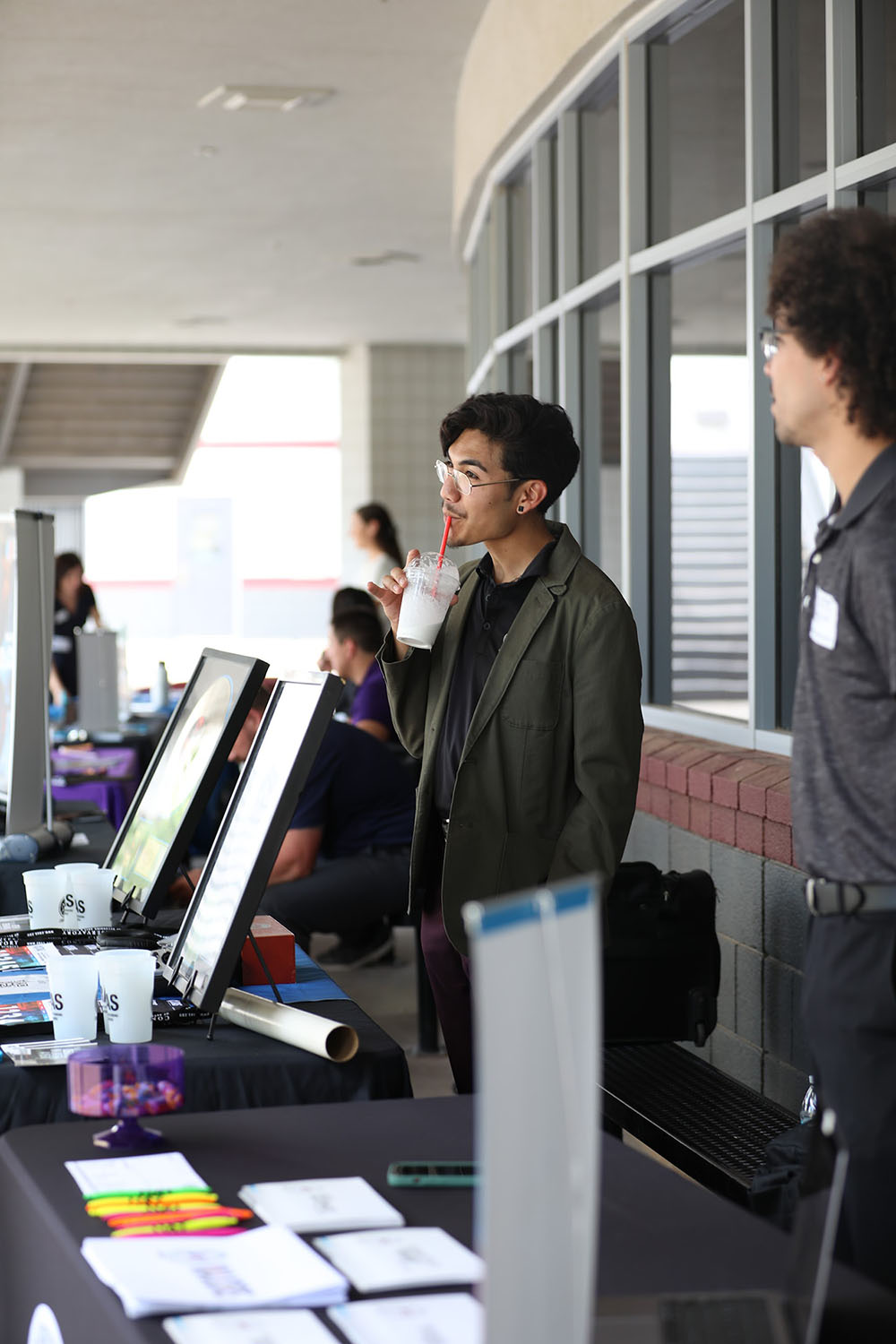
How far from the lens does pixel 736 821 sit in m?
3.12

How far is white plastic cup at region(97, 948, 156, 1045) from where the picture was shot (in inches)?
67.9

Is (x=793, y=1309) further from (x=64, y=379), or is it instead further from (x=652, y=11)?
(x=64, y=379)

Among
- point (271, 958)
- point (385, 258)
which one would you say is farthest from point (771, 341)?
point (385, 258)

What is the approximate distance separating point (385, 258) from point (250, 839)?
→ 25.9 feet

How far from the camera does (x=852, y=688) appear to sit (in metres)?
1.38

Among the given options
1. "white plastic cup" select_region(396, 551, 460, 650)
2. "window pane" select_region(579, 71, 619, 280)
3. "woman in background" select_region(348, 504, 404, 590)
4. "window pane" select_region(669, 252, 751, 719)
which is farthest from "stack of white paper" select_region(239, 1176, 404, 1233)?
"window pane" select_region(669, 252, 751, 719)

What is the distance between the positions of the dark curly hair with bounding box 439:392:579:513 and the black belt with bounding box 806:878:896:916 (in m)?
1.00

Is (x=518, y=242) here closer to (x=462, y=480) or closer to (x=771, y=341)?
(x=462, y=480)

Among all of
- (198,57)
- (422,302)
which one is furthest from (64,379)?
(198,57)

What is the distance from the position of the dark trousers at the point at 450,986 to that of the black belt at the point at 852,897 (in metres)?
0.98

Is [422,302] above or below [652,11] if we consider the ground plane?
above

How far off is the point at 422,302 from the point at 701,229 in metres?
7.39

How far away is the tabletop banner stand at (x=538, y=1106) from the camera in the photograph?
2.79 feet

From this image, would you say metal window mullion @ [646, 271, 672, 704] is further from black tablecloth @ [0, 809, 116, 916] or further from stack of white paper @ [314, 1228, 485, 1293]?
stack of white paper @ [314, 1228, 485, 1293]
